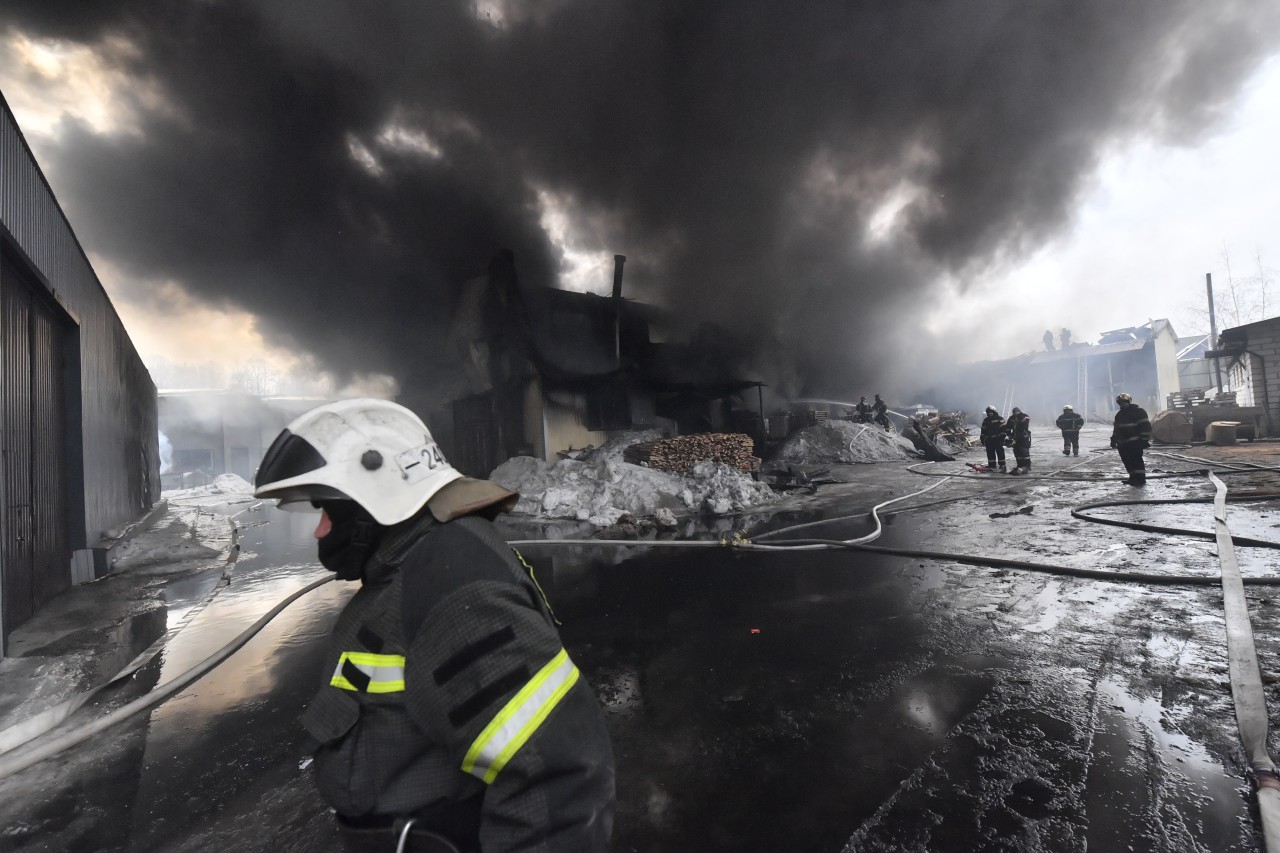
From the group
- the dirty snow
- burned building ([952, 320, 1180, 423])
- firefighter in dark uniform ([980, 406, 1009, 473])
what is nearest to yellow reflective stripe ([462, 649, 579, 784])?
the dirty snow

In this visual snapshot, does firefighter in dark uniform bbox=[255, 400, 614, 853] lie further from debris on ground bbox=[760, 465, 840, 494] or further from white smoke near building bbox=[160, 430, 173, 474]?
white smoke near building bbox=[160, 430, 173, 474]

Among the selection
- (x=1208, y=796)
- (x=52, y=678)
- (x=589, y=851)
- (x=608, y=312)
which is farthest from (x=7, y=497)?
(x=608, y=312)

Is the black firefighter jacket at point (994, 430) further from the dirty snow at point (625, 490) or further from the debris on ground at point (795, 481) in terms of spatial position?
the dirty snow at point (625, 490)

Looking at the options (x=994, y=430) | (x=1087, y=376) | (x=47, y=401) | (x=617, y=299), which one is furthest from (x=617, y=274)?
(x=1087, y=376)

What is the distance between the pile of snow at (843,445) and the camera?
742 inches

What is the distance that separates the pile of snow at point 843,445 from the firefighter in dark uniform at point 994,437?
5.09m

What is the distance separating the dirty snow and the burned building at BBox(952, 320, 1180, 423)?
34.3 meters

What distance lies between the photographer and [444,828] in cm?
107

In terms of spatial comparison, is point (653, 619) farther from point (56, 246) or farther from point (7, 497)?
point (56, 246)

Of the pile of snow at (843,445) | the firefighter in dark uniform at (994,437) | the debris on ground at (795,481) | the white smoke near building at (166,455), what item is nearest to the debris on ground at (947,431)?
the pile of snow at (843,445)

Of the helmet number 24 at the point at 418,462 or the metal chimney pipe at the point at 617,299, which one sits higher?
the metal chimney pipe at the point at 617,299

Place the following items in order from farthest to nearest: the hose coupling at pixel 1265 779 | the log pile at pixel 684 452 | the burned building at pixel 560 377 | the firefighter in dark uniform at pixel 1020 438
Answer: the burned building at pixel 560 377 → the firefighter in dark uniform at pixel 1020 438 → the log pile at pixel 684 452 → the hose coupling at pixel 1265 779

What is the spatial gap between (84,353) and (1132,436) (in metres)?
17.1

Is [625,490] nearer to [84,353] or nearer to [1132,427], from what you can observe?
[84,353]
